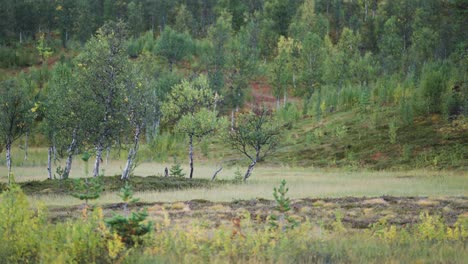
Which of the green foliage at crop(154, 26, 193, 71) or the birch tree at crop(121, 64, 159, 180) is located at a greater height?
the green foliage at crop(154, 26, 193, 71)

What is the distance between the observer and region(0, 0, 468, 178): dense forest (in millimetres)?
36906

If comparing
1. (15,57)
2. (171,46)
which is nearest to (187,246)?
(171,46)

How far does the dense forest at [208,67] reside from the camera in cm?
3691

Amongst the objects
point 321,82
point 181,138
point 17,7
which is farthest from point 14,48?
point 321,82

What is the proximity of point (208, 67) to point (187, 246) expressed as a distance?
83.4 meters

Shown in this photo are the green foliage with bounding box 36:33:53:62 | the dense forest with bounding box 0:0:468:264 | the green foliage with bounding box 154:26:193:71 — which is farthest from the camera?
the green foliage with bounding box 36:33:53:62

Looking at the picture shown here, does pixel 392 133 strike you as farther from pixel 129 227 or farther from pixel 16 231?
pixel 16 231

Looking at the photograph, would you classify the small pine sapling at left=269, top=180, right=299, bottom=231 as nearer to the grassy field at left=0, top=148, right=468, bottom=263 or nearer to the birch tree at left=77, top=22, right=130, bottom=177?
the grassy field at left=0, top=148, right=468, bottom=263

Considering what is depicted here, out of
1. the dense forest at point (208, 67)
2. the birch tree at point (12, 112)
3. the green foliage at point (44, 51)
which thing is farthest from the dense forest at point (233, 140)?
the green foliage at point (44, 51)

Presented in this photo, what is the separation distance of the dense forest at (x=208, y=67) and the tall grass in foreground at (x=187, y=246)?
22.8 meters

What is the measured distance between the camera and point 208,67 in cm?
9388

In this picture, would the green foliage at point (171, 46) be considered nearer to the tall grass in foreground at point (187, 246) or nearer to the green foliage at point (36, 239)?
the tall grass in foreground at point (187, 246)

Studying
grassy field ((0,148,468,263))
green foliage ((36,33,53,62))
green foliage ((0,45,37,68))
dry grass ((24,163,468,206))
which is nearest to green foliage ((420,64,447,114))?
dry grass ((24,163,468,206))

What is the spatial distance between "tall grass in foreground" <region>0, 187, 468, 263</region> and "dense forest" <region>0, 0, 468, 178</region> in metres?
22.8
